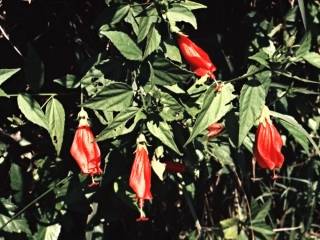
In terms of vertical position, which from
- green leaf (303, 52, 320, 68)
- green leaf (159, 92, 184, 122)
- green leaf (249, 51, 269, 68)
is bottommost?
green leaf (159, 92, 184, 122)

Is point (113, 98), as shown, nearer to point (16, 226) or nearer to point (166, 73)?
point (166, 73)

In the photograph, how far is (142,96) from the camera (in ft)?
4.36

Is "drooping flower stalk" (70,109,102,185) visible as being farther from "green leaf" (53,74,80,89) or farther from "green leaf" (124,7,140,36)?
"green leaf" (124,7,140,36)

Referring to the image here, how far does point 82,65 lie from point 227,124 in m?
0.41

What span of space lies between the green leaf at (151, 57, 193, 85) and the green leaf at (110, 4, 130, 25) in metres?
0.17

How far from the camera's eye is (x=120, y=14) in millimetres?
1397

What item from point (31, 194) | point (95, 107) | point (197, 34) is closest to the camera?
point (95, 107)

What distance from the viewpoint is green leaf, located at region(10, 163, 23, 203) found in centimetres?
159

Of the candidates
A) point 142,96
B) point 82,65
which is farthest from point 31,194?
point 142,96

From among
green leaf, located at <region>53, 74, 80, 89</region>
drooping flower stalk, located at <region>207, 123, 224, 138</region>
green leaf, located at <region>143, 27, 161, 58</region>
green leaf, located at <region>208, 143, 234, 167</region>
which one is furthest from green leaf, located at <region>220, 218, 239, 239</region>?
green leaf, located at <region>143, 27, 161, 58</region>

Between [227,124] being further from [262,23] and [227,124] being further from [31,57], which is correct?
[262,23]

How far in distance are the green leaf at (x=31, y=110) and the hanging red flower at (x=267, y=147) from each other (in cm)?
50

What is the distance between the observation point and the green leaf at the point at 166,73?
1.25 meters

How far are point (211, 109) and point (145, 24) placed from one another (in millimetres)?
254
